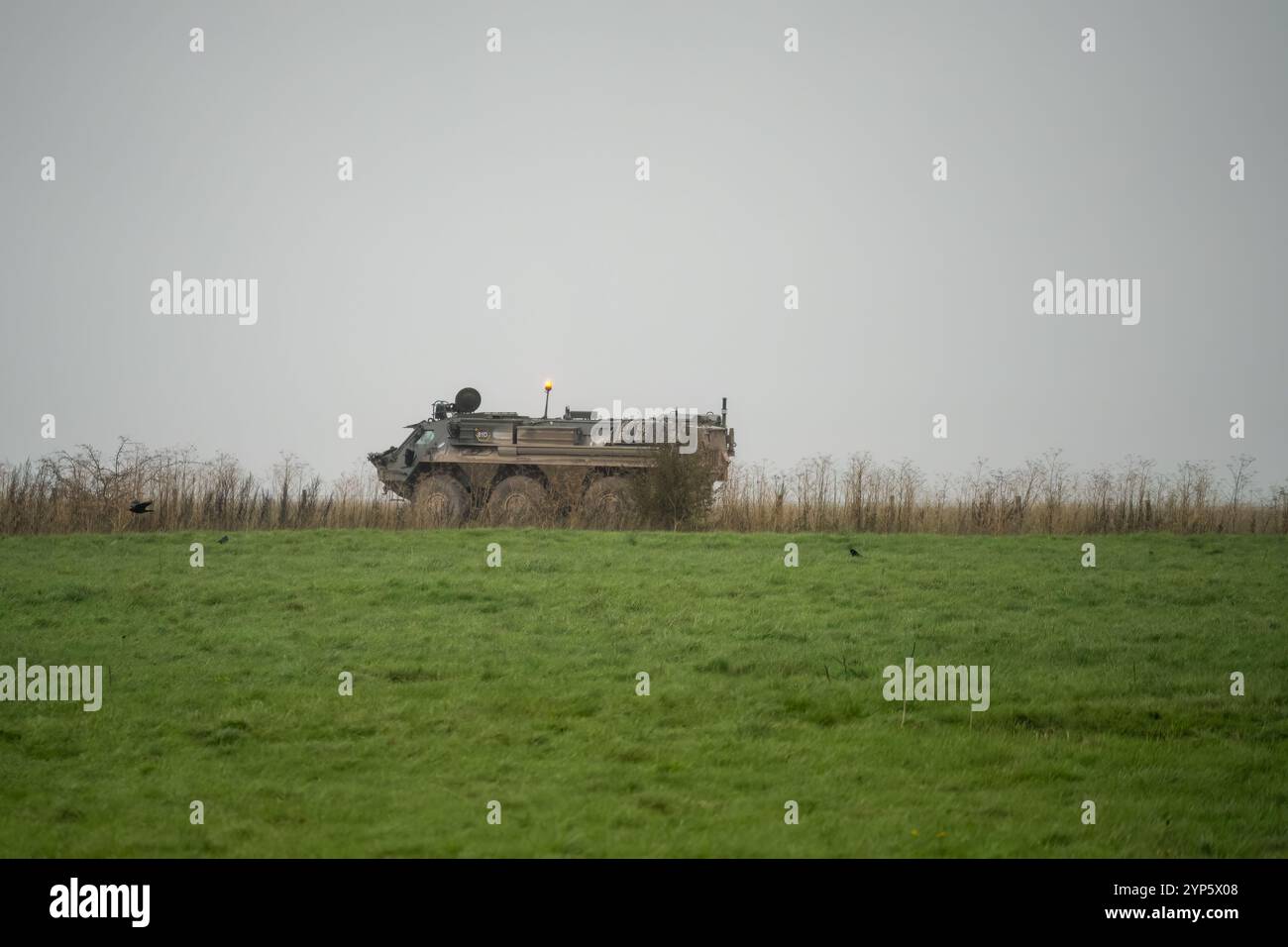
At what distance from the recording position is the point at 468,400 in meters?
28.7

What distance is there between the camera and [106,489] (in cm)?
2456

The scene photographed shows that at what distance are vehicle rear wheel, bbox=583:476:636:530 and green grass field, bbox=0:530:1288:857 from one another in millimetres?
7360

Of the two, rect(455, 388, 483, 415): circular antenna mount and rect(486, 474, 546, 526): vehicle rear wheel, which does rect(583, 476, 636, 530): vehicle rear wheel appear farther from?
rect(455, 388, 483, 415): circular antenna mount

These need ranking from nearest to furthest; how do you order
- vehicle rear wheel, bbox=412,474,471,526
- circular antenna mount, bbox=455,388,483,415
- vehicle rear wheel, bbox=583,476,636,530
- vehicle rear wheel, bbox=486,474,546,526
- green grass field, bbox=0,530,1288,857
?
green grass field, bbox=0,530,1288,857
vehicle rear wheel, bbox=583,476,636,530
vehicle rear wheel, bbox=486,474,546,526
vehicle rear wheel, bbox=412,474,471,526
circular antenna mount, bbox=455,388,483,415

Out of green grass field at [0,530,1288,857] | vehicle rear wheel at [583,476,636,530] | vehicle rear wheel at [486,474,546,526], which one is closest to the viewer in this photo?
green grass field at [0,530,1288,857]

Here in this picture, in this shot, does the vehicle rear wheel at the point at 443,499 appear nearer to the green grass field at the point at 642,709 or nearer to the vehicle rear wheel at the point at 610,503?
the vehicle rear wheel at the point at 610,503

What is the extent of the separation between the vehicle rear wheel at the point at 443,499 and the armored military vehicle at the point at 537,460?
2 cm

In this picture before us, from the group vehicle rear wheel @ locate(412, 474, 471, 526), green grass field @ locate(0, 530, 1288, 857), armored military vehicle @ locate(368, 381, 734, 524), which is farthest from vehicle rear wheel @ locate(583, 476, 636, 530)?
green grass field @ locate(0, 530, 1288, 857)

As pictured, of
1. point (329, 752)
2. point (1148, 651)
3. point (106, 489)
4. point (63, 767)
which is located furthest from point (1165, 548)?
point (106, 489)

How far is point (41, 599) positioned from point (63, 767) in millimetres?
7069

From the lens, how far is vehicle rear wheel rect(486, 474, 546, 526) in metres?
26.3

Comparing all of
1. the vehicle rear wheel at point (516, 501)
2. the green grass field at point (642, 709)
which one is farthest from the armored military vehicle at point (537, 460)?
the green grass field at point (642, 709)
